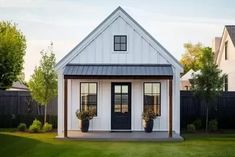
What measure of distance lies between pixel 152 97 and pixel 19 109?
8.50 m

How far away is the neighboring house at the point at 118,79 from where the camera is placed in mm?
24641

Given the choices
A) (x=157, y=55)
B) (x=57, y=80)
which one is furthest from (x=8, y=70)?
(x=157, y=55)

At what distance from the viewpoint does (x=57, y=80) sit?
26.4m

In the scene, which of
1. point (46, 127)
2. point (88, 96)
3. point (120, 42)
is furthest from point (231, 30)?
point (46, 127)

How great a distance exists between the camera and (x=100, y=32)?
82.3 feet

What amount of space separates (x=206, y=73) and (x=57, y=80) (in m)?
7.67

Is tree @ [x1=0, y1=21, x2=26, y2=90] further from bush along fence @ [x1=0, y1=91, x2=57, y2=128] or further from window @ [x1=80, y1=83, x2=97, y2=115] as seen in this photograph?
window @ [x1=80, y1=83, x2=97, y2=115]

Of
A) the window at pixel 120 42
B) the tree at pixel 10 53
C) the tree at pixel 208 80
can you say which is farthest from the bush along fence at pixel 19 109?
the tree at pixel 10 53

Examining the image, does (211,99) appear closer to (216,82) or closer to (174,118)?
(216,82)

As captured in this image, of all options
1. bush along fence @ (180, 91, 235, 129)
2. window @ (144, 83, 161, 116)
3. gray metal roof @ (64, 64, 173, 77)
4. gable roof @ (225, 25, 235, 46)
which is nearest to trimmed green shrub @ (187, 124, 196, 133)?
window @ (144, 83, 161, 116)

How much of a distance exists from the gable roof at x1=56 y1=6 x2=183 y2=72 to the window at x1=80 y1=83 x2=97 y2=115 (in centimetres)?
161

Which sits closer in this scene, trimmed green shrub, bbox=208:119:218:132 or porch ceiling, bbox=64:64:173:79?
porch ceiling, bbox=64:64:173:79

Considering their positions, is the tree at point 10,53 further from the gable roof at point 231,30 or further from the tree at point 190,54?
the tree at point 190,54

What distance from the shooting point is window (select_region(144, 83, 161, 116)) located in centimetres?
2556
